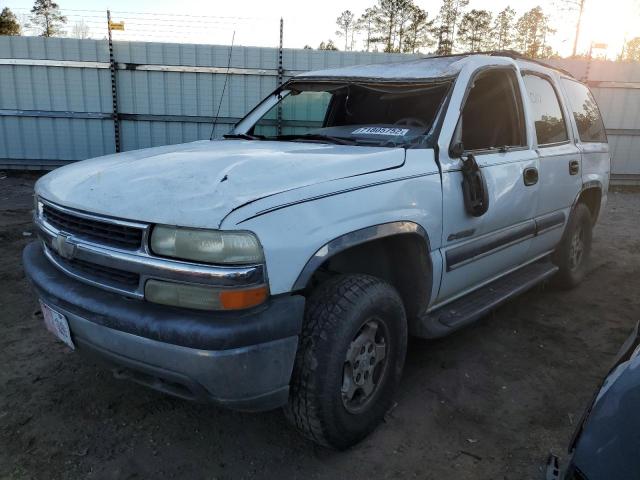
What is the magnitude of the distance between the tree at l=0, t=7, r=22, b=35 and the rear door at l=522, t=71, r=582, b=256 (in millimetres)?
39794

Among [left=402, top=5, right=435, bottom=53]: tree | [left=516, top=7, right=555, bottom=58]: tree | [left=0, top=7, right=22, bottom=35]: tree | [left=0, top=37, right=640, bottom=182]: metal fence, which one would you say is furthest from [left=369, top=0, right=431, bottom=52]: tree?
[left=0, top=37, right=640, bottom=182]: metal fence

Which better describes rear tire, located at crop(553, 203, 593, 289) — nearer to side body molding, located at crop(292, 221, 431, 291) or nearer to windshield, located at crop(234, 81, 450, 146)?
windshield, located at crop(234, 81, 450, 146)

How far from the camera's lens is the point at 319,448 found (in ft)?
7.98

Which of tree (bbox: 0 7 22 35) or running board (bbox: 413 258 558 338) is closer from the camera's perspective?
running board (bbox: 413 258 558 338)

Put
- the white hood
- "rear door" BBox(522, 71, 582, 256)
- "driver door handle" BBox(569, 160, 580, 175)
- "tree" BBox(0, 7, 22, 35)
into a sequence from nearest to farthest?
1. the white hood
2. "rear door" BBox(522, 71, 582, 256)
3. "driver door handle" BBox(569, 160, 580, 175)
4. "tree" BBox(0, 7, 22, 35)

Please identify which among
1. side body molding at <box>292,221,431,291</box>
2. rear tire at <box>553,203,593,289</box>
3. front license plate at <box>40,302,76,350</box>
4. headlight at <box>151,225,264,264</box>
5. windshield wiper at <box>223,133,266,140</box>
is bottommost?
rear tire at <box>553,203,593,289</box>

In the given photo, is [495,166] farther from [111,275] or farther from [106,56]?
[106,56]

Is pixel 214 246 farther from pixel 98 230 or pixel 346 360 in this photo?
pixel 346 360

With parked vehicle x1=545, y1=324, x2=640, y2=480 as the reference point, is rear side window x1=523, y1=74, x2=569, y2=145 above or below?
above

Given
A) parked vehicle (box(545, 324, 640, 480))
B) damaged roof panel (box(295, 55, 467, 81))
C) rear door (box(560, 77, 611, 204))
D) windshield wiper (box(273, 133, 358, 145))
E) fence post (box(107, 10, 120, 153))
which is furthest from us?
fence post (box(107, 10, 120, 153))

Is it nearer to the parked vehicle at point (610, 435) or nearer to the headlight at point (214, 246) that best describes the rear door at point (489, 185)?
the headlight at point (214, 246)

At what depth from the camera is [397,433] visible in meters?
2.55

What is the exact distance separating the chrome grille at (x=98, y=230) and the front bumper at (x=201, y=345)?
225mm

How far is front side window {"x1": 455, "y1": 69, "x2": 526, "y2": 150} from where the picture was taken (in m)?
Result: 3.28
